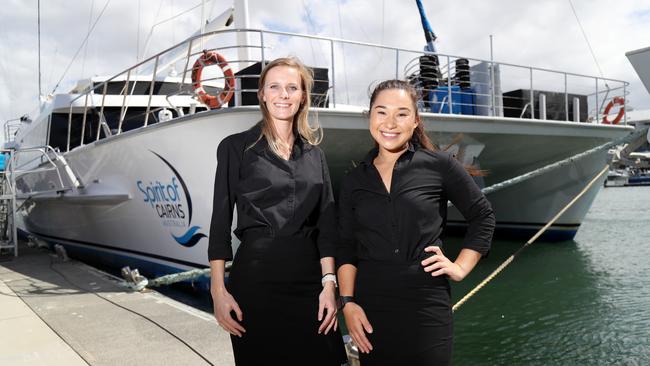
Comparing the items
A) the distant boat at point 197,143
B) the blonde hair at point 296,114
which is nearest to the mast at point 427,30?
the distant boat at point 197,143

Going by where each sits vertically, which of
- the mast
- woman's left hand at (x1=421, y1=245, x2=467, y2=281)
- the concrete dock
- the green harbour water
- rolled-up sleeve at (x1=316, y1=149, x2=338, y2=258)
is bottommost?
the green harbour water

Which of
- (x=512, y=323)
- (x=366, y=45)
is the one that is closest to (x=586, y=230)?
(x=512, y=323)

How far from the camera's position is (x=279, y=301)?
1.73 meters

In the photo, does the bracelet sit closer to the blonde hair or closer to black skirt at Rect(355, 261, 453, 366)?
black skirt at Rect(355, 261, 453, 366)

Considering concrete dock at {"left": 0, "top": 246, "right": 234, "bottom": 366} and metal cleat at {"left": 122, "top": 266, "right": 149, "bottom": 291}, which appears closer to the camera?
concrete dock at {"left": 0, "top": 246, "right": 234, "bottom": 366}

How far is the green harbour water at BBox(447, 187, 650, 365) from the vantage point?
437 centimetres

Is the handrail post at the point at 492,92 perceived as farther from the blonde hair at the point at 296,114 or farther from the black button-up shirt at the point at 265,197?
the black button-up shirt at the point at 265,197

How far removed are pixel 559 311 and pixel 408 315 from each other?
481 centimetres

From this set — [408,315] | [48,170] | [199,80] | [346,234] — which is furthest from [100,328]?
[48,170]

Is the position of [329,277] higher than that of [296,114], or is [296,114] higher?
[296,114]

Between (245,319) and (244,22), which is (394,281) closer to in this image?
(245,319)

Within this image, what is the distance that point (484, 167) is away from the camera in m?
9.07

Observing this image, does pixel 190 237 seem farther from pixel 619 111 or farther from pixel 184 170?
pixel 619 111

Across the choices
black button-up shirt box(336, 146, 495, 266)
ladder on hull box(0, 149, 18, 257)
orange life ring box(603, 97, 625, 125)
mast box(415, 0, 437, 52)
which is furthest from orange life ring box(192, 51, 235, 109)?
orange life ring box(603, 97, 625, 125)
